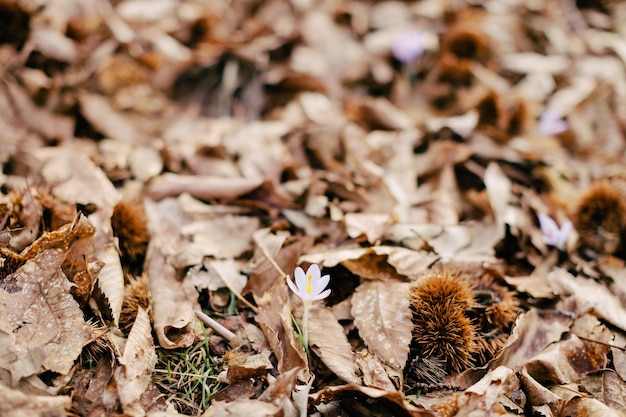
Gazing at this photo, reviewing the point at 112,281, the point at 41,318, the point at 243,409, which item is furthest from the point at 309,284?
the point at 41,318

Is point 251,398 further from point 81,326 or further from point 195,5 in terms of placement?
point 195,5

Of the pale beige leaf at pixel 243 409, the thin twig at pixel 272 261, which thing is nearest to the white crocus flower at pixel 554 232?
the thin twig at pixel 272 261

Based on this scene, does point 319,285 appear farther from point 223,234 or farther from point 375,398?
point 223,234

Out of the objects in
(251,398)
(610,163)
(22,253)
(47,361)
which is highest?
(22,253)

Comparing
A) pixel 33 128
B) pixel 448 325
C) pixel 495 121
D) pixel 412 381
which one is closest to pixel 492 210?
pixel 495 121

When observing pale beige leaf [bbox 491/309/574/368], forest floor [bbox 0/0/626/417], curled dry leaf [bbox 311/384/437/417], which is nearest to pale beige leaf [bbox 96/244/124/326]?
forest floor [bbox 0/0/626/417]
